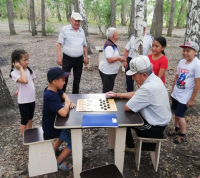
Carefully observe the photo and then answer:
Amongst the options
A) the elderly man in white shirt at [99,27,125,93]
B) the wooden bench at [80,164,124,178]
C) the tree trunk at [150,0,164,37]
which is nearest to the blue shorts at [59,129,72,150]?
the wooden bench at [80,164,124,178]

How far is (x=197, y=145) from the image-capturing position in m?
3.15

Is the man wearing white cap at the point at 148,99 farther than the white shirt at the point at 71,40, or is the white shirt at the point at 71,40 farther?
the white shirt at the point at 71,40

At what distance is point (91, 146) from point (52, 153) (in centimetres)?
82

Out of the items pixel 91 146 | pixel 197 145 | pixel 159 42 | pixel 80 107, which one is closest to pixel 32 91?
pixel 80 107

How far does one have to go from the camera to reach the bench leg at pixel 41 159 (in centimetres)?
240

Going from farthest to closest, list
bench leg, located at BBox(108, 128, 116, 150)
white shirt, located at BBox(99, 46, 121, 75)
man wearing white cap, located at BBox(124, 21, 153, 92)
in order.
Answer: man wearing white cap, located at BBox(124, 21, 153, 92), white shirt, located at BBox(99, 46, 121, 75), bench leg, located at BBox(108, 128, 116, 150)

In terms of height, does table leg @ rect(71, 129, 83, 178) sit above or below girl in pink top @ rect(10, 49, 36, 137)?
below

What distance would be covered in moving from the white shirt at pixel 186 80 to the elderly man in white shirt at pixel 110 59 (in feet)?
3.73

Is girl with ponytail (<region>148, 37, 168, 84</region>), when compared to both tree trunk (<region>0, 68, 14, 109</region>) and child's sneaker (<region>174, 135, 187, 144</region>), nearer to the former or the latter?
child's sneaker (<region>174, 135, 187, 144</region>)

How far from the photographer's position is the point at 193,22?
12.4ft

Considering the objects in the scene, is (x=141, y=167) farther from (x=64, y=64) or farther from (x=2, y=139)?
(x=64, y=64)

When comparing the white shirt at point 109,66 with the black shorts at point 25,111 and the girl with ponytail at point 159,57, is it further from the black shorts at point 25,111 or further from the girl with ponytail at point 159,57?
the black shorts at point 25,111

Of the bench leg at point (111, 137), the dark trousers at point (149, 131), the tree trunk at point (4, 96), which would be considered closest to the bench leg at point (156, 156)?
the dark trousers at point (149, 131)

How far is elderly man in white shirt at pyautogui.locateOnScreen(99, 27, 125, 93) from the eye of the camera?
3514 mm
